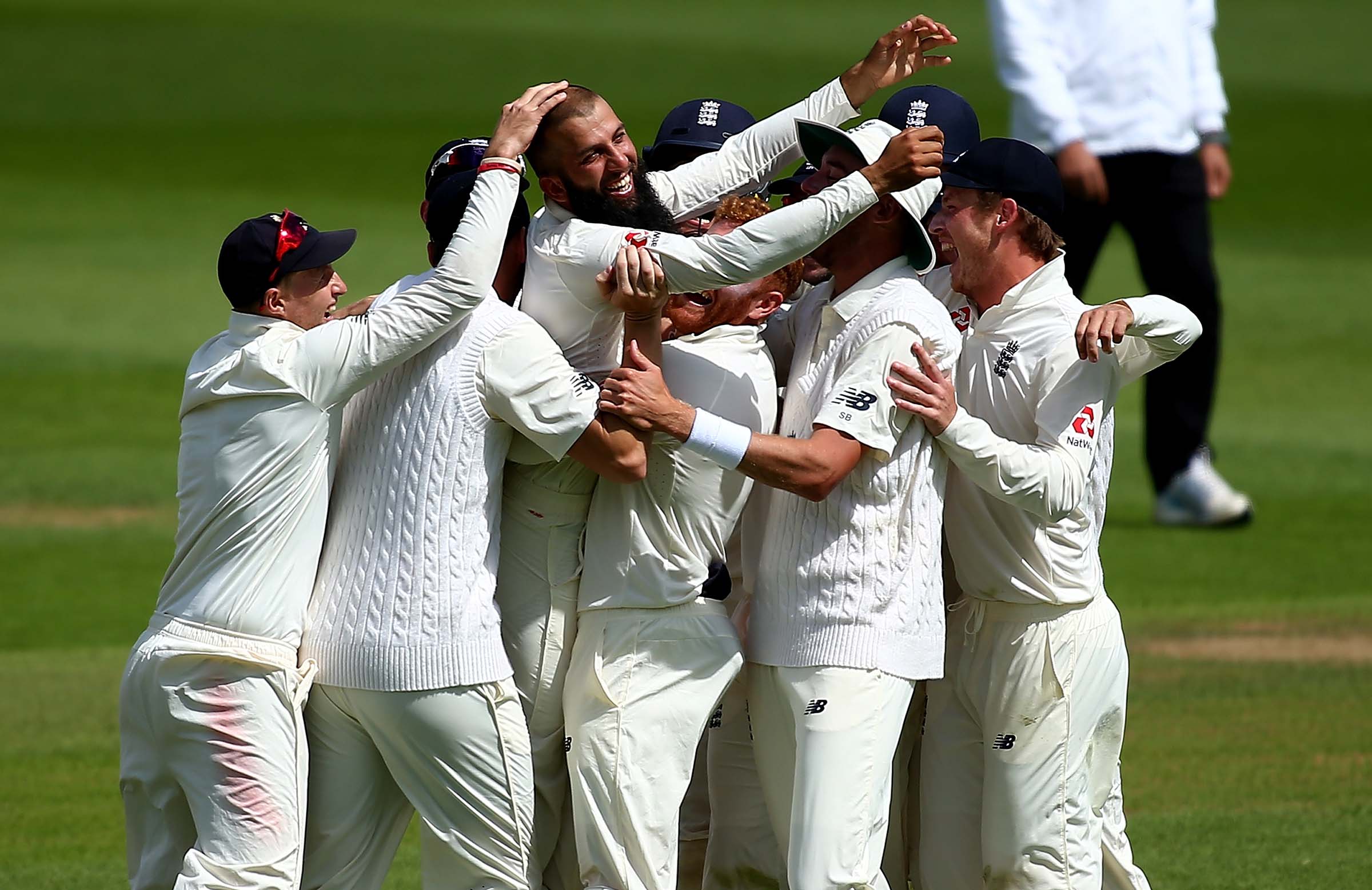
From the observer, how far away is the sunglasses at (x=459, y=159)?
5.07 metres

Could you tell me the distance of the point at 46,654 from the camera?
9.05 meters

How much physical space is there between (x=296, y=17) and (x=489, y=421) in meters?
39.7

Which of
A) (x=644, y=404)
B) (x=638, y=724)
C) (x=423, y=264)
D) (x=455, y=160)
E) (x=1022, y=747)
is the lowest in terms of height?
(x=423, y=264)

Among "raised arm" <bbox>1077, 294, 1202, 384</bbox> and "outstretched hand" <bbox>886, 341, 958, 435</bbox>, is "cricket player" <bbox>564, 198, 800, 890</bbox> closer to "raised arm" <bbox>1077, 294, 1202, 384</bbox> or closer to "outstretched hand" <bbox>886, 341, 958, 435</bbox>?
"outstretched hand" <bbox>886, 341, 958, 435</bbox>

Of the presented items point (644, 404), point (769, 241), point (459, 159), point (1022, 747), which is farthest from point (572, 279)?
point (1022, 747)

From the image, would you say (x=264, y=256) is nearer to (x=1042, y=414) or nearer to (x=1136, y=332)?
(x=1042, y=414)

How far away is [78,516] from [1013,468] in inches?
335

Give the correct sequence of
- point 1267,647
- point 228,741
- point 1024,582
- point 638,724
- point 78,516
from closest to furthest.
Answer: point 228,741 < point 638,724 < point 1024,582 < point 1267,647 < point 78,516

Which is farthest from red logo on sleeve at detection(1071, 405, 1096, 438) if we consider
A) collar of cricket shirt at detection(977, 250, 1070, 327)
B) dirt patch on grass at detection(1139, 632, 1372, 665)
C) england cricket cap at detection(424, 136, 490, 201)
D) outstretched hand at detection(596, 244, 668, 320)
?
dirt patch on grass at detection(1139, 632, 1372, 665)

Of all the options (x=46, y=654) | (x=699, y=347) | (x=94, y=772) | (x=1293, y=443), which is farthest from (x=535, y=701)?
(x=1293, y=443)

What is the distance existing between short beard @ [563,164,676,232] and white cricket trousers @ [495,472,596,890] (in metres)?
0.64

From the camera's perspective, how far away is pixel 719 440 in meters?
4.57

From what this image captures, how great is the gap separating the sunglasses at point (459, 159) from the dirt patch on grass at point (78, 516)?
718cm

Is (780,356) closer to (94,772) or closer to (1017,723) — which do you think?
(1017,723)
